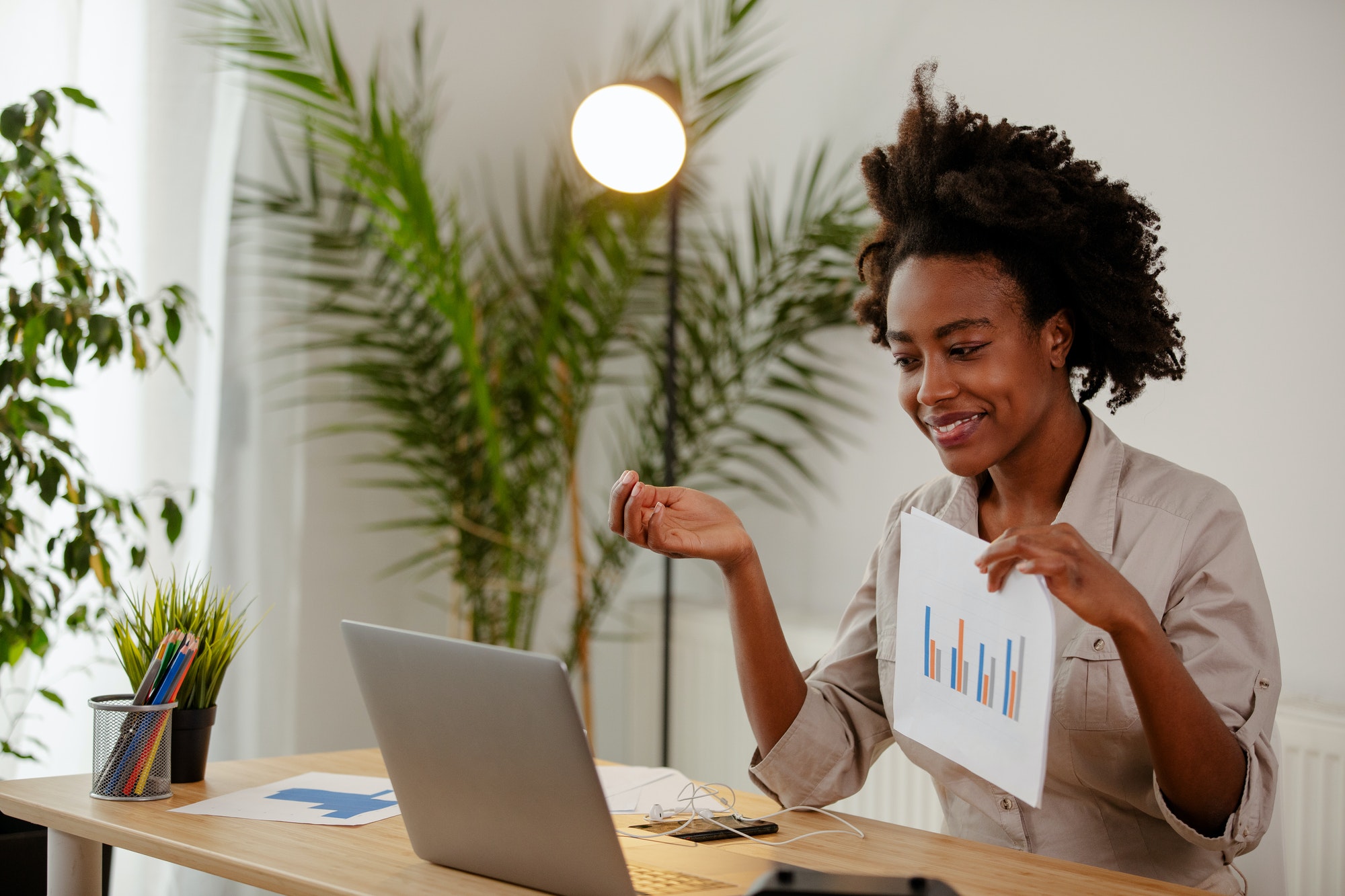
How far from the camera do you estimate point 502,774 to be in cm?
114

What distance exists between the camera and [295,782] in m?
1.59

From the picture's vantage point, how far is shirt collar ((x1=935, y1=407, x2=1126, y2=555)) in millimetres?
1521

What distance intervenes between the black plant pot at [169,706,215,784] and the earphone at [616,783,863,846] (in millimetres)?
579

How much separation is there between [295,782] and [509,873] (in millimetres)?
542

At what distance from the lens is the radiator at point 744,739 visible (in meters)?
2.05

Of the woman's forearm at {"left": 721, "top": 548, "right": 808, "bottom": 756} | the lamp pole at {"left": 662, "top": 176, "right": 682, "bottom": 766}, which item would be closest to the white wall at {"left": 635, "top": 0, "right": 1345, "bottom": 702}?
the lamp pole at {"left": 662, "top": 176, "right": 682, "bottom": 766}

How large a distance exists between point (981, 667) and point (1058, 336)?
0.57 meters

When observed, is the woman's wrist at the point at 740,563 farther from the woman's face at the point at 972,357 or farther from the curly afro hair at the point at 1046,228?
the curly afro hair at the point at 1046,228

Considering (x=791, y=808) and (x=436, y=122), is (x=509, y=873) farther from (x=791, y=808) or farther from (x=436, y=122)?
(x=436, y=122)

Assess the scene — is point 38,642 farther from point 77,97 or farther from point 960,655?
point 960,655

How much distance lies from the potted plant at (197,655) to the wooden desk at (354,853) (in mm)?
49

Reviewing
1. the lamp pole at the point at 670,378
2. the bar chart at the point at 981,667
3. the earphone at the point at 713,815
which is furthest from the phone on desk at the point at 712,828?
the lamp pole at the point at 670,378

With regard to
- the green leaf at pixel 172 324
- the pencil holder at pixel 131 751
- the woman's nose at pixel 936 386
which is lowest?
the pencil holder at pixel 131 751

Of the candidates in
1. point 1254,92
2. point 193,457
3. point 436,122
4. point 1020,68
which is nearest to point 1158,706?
point 1254,92
